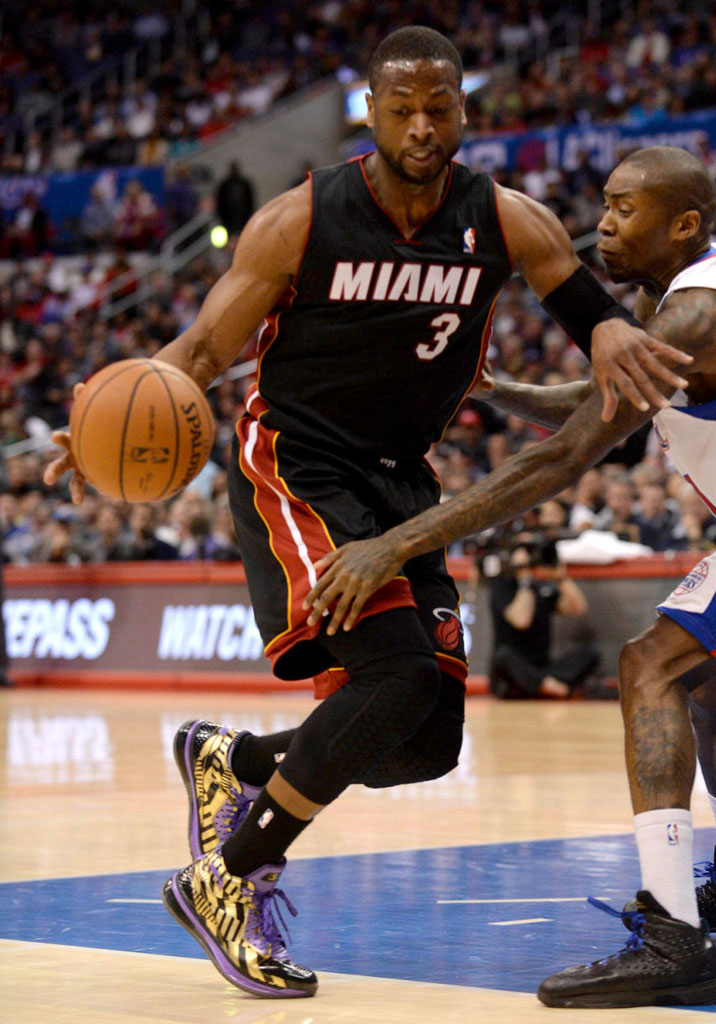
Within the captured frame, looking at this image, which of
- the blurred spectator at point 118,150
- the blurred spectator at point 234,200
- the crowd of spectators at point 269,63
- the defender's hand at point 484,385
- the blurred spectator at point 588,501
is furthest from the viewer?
the blurred spectator at point 118,150

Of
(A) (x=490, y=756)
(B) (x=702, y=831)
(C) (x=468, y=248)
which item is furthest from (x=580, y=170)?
(C) (x=468, y=248)

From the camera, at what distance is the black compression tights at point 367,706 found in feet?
12.4

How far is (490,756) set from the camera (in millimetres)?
9391

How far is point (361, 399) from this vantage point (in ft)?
13.5

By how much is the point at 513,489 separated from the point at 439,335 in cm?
48

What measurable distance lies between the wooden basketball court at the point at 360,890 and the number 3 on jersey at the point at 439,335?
155 centimetres

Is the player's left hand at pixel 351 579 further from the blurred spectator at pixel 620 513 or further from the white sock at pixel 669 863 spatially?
the blurred spectator at pixel 620 513

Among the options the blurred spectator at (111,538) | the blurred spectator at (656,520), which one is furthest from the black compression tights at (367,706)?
the blurred spectator at (111,538)

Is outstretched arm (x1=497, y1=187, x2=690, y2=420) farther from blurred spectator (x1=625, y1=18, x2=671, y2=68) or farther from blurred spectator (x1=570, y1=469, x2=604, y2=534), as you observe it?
blurred spectator (x1=625, y1=18, x2=671, y2=68)

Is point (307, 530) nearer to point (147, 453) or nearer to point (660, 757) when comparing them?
point (147, 453)

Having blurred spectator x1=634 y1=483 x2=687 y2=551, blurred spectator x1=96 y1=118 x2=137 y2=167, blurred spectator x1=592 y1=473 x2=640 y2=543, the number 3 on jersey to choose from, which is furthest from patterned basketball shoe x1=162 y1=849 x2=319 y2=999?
blurred spectator x1=96 y1=118 x2=137 y2=167

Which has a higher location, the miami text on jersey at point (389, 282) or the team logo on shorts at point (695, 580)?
the miami text on jersey at point (389, 282)

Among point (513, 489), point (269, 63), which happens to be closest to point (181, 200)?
point (269, 63)

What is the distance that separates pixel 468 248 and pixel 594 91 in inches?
706
